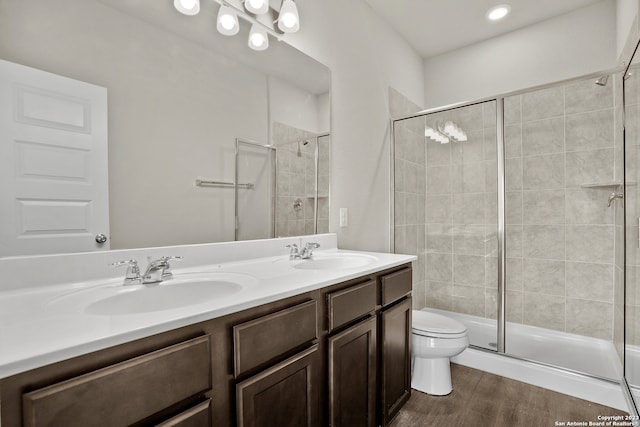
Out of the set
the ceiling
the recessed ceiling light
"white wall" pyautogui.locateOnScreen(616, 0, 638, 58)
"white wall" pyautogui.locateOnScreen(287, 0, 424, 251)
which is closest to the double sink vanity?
"white wall" pyautogui.locateOnScreen(287, 0, 424, 251)

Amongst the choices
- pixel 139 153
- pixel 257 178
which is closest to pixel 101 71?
pixel 139 153

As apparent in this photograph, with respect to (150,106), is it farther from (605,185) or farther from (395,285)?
(605,185)

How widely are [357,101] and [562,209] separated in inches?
71.5

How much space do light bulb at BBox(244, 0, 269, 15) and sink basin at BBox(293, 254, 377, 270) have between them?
125 centimetres

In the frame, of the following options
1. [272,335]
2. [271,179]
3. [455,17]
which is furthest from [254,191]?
[455,17]

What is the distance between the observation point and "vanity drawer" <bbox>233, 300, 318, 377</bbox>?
0.84m

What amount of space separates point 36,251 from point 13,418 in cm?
61

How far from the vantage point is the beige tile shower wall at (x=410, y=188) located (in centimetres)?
263

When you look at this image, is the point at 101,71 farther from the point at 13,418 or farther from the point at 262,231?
the point at 13,418

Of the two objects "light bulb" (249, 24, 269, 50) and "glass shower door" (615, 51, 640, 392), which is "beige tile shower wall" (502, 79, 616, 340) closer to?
"glass shower door" (615, 51, 640, 392)

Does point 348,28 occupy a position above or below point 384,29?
below

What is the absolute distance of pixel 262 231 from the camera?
1.62m

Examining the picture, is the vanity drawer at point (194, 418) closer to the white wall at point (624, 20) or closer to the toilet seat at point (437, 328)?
the toilet seat at point (437, 328)

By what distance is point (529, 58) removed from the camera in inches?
103
